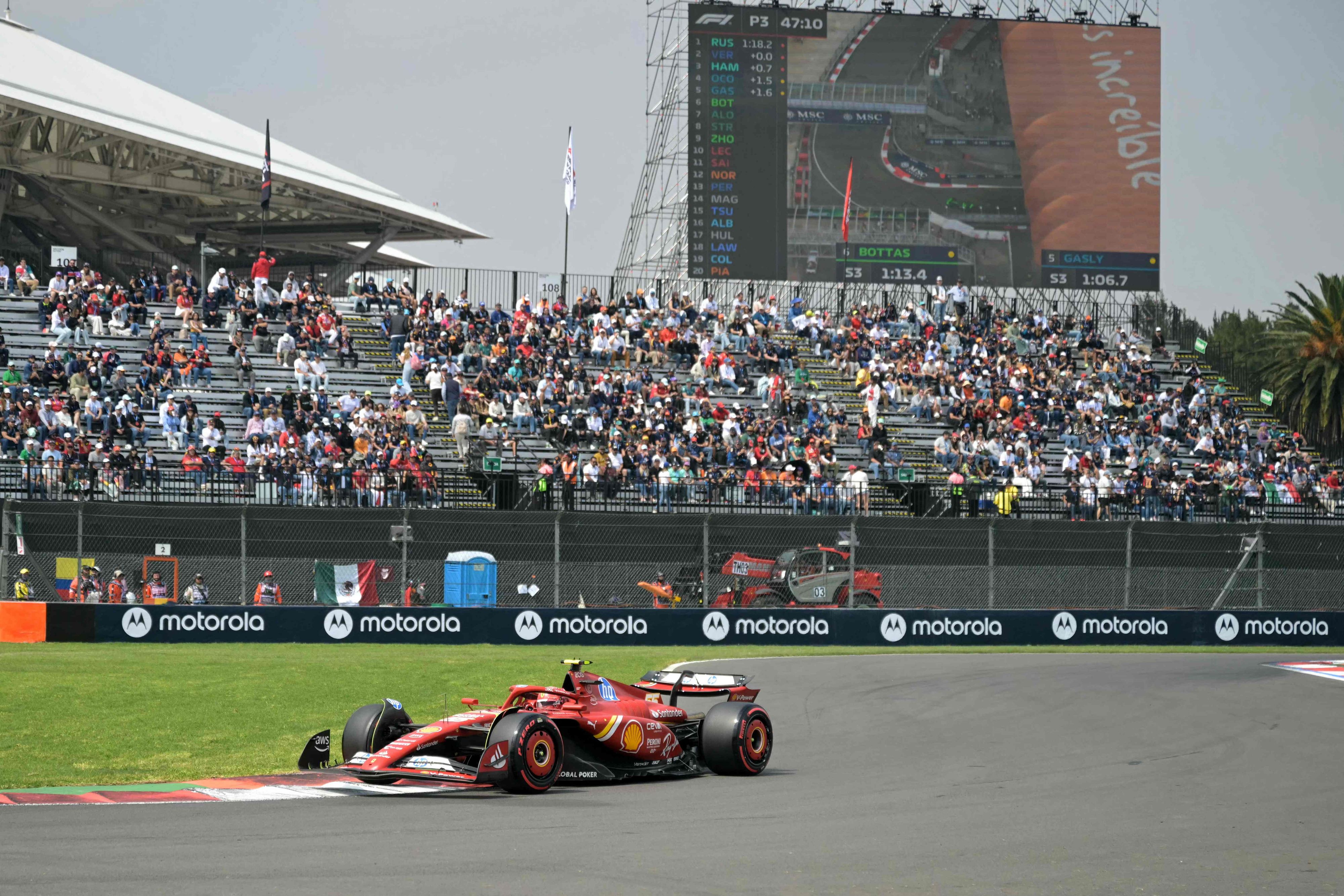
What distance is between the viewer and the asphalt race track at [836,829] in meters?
7.18

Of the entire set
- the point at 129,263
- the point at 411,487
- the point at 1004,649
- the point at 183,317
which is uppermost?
the point at 129,263

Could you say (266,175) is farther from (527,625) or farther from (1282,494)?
(1282,494)

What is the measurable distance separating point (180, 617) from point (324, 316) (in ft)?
46.0

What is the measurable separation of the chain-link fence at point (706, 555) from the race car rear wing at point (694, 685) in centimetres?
1250

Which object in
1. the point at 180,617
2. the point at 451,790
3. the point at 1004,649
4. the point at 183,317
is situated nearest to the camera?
the point at 451,790

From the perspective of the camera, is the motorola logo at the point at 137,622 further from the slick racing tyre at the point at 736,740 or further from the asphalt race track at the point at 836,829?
the slick racing tyre at the point at 736,740

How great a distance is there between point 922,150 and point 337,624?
24.1m

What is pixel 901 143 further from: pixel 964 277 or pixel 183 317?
pixel 183 317

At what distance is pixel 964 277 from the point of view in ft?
135

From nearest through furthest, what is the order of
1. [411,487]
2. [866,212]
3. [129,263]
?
[411,487] → [866,212] → [129,263]

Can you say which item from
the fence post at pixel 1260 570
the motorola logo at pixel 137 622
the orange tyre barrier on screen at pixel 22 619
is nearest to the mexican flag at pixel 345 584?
the motorola logo at pixel 137 622

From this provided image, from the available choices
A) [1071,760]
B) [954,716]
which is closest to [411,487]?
[954,716]

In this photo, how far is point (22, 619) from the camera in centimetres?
2244

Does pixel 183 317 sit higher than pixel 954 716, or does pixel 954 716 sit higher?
pixel 183 317
